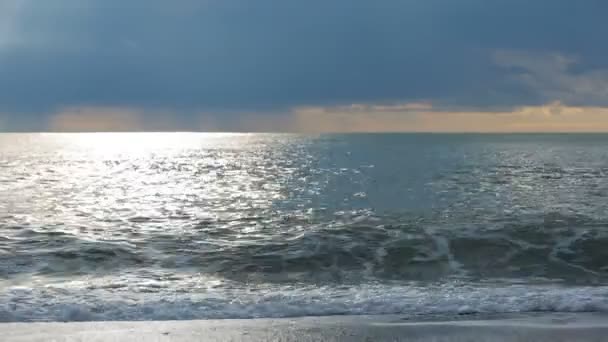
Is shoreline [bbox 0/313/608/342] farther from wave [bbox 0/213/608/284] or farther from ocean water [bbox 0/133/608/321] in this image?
wave [bbox 0/213/608/284]

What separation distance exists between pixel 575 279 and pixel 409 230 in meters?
6.79

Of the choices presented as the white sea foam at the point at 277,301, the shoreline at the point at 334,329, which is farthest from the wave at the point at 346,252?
the shoreline at the point at 334,329

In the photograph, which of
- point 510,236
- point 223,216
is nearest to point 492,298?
point 510,236

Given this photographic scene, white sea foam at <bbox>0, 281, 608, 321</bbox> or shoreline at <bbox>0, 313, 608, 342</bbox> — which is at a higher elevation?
shoreline at <bbox>0, 313, 608, 342</bbox>

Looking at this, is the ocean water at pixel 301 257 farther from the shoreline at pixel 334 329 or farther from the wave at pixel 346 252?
the shoreline at pixel 334 329

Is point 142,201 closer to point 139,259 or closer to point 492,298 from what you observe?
point 139,259

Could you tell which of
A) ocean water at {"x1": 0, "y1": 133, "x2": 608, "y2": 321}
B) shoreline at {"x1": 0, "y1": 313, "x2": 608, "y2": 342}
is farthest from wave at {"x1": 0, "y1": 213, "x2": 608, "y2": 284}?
shoreline at {"x1": 0, "y1": 313, "x2": 608, "y2": 342}

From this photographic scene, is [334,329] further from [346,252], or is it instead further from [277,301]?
[346,252]

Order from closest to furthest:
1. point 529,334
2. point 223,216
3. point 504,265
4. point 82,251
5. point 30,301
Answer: point 529,334
point 30,301
point 504,265
point 82,251
point 223,216

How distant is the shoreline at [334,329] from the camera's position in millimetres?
8602

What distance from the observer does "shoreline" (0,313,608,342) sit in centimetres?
860

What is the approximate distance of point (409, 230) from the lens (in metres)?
19.8

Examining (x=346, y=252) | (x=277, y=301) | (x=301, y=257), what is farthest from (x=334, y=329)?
(x=346, y=252)

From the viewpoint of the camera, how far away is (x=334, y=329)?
9.02m
